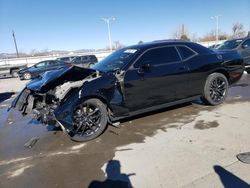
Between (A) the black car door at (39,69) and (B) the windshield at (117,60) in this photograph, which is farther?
(A) the black car door at (39,69)

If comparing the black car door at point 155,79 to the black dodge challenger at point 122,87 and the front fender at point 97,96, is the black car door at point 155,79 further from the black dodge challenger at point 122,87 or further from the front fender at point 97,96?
the front fender at point 97,96

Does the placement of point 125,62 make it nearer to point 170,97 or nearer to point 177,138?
point 170,97

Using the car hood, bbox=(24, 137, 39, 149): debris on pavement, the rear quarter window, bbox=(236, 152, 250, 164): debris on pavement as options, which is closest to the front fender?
the car hood

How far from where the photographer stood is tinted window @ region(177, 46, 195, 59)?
227 inches

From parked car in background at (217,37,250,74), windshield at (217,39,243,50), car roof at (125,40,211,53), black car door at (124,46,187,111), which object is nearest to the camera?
black car door at (124,46,187,111)

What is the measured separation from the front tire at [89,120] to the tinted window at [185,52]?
2.30 m

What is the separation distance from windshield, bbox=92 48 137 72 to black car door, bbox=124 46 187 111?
0.72ft

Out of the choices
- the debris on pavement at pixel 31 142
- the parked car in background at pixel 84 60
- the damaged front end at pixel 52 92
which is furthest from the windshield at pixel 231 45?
the parked car in background at pixel 84 60

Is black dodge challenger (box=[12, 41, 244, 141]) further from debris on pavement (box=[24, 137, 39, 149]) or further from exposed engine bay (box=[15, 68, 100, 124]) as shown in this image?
debris on pavement (box=[24, 137, 39, 149])

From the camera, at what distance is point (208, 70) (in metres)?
6.04

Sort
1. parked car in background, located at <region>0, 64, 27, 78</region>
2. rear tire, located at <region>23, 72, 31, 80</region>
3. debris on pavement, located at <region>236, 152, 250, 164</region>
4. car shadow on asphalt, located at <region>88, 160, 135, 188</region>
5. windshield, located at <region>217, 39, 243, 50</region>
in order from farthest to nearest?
parked car in background, located at <region>0, 64, 27, 78</region>
rear tire, located at <region>23, 72, 31, 80</region>
windshield, located at <region>217, 39, 243, 50</region>
debris on pavement, located at <region>236, 152, 250, 164</region>
car shadow on asphalt, located at <region>88, 160, 135, 188</region>

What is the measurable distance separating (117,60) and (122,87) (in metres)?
0.90

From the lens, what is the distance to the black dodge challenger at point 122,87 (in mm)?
4578

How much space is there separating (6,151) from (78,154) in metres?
1.51
